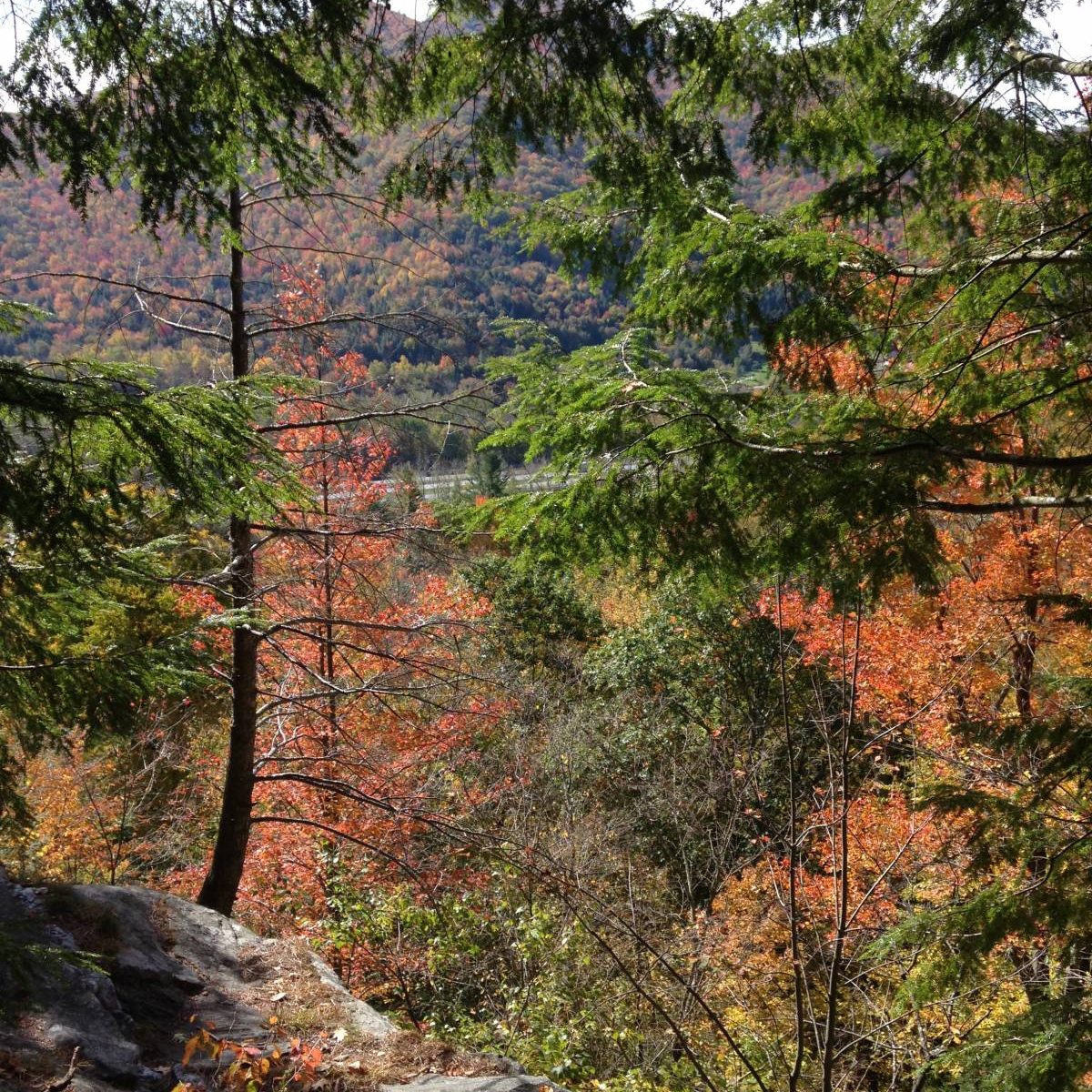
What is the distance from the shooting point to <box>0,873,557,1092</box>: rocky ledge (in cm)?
351

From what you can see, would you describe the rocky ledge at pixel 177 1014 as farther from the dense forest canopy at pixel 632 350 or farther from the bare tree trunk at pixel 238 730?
the dense forest canopy at pixel 632 350

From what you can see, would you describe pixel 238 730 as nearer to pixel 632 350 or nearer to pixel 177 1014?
pixel 177 1014

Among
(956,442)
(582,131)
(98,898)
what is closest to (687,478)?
(956,442)

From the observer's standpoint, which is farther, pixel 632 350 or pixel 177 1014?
pixel 177 1014

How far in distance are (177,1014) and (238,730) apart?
80.2 inches

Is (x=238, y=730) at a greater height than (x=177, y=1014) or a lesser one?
greater

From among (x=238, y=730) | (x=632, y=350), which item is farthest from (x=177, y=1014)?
(x=632, y=350)

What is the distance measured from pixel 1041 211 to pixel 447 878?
24.8ft

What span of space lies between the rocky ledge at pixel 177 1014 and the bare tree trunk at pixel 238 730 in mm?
463

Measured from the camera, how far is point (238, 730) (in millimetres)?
6035

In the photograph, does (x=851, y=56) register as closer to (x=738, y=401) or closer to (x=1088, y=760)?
(x=738, y=401)

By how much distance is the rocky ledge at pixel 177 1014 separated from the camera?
351 cm

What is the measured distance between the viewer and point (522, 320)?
3906 millimetres

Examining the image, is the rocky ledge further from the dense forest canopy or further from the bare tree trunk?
the dense forest canopy
